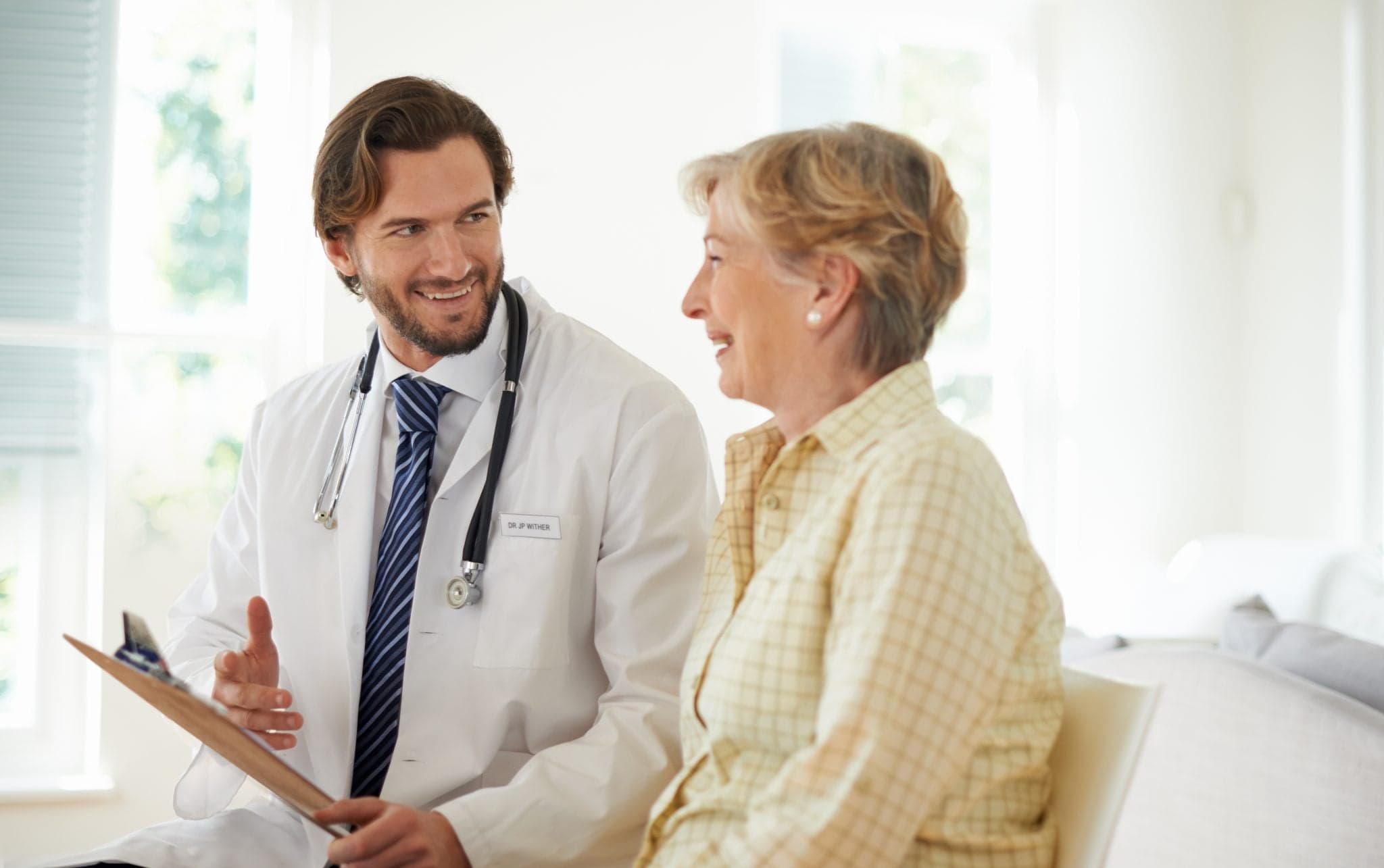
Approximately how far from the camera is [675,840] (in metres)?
1.35

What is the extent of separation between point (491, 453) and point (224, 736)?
57 centimetres

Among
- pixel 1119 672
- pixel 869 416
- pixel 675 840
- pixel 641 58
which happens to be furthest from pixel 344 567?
pixel 641 58

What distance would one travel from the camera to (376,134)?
1.98 metres

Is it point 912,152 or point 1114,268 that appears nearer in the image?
point 912,152

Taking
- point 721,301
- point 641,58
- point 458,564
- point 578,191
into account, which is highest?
point 641,58

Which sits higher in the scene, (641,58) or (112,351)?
(641,58)

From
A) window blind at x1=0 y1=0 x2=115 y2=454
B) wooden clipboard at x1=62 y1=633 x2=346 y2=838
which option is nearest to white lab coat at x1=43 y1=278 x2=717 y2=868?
wooden clipboard at x1=62 y1=633 x2=346 y2=838

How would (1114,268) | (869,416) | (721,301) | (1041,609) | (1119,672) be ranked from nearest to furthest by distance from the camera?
(1041,609), (869,416), (721,301), (1119,672), (1114,268)

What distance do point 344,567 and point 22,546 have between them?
1.67 meters

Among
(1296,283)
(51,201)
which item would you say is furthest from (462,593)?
(1296,283)

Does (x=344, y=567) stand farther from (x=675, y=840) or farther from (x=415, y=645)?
(x=675, y=840)

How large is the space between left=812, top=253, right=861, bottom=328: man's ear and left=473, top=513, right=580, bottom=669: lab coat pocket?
596mm

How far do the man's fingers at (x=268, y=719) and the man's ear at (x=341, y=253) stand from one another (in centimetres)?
76

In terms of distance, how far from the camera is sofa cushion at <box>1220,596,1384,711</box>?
6.42 feet
